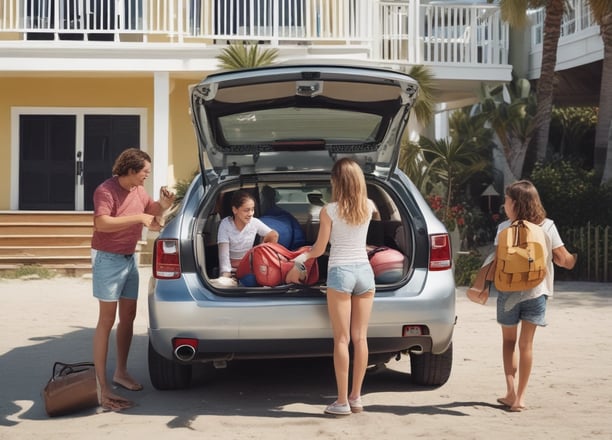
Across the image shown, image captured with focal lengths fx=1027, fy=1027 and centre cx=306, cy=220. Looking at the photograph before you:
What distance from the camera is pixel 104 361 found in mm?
6324

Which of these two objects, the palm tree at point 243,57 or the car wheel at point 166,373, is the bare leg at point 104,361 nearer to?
the car wheel at point 166,373

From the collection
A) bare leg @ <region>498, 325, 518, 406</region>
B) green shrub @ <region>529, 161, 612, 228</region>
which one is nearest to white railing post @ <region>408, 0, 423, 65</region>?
green shrub @ <region>529, 161, 612, 228</region>

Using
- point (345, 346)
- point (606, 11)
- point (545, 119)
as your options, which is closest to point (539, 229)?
point (345, 346)

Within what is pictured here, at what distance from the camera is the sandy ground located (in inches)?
224

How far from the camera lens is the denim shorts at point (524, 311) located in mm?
6062

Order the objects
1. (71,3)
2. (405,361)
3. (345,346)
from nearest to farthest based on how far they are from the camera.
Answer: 1. (345,346)
2. (405,361)
3. (71,3)

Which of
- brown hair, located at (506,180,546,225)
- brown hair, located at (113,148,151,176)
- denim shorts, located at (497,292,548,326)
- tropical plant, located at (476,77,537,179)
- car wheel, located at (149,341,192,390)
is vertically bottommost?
car wheel, located at (149,341,192,390)

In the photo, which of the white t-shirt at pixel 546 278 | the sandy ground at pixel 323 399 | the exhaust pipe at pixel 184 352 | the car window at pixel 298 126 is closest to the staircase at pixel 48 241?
the sandy ground at pixel 323 399

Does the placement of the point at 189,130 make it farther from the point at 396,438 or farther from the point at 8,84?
the point at 396,438

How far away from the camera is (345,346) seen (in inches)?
233

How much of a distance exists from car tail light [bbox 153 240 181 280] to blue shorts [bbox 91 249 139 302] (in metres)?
0.35

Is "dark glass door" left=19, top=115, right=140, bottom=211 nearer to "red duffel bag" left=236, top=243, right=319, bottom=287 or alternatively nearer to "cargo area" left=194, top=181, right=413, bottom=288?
"cargo area" left=194, top=181, right=413, bottom=288

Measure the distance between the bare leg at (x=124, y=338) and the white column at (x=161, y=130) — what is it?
10.4m

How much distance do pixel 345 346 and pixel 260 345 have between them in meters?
0.51
